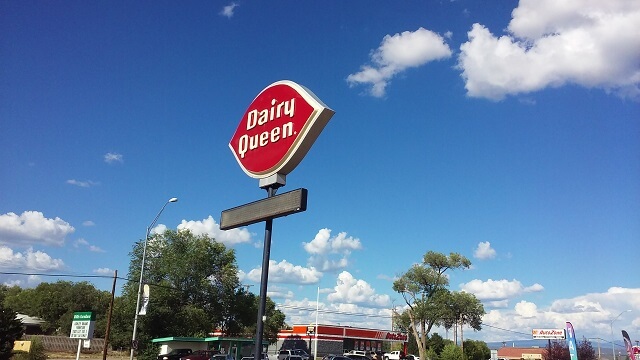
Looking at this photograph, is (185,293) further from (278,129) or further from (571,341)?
(278,129)

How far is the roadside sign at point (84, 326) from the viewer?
107 feet

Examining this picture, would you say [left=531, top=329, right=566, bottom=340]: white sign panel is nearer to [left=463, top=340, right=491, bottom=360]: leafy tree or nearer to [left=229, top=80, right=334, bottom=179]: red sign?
[left=463, top=340, right=491, bottom=360]: leafy tree

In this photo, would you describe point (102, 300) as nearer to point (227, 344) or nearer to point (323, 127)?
point (227, 344)

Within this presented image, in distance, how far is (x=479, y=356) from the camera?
274 ft

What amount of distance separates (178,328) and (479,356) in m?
51.9

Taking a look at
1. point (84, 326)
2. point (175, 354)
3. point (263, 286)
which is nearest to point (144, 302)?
point (84, 326)

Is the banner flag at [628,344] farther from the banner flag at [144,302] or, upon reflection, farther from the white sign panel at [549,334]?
the banner flag at [144,302]

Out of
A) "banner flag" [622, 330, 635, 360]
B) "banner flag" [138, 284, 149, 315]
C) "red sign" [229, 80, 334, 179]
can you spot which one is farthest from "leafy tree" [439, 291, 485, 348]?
"red sign" [229, 80, 334, 179]

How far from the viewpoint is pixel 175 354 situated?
4397 centimetres

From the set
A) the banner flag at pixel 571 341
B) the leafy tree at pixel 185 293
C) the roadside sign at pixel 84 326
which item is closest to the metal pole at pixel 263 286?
the roadside sign at pixel 84 326

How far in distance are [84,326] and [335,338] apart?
58.8 meters

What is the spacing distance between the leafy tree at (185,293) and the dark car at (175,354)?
26.6 ft

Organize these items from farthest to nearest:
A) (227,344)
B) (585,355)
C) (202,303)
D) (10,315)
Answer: (585,355) < (202,303) < (227,344) < (10,315)

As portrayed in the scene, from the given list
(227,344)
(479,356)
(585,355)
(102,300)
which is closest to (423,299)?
(479,356)
